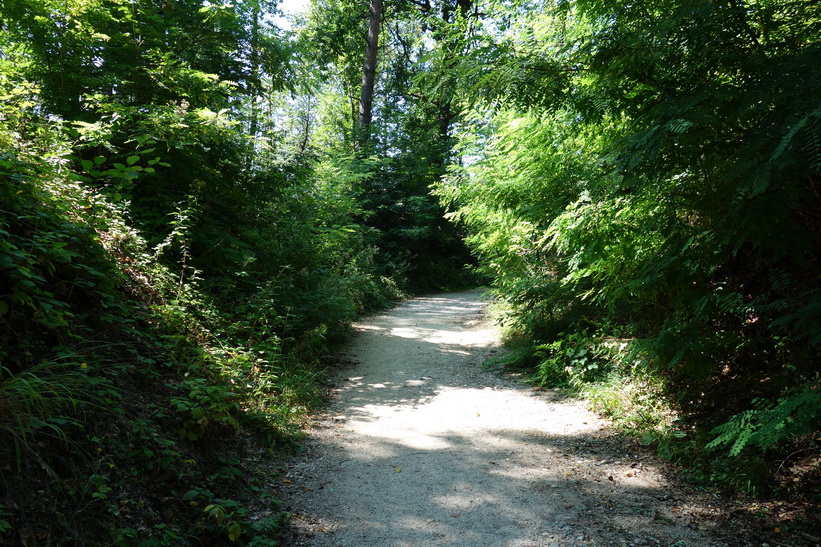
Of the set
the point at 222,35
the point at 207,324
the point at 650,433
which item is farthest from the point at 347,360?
the point at 222,35

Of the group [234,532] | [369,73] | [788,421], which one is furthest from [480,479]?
[369,73]

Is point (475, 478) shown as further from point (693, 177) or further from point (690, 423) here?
point (693, 177)

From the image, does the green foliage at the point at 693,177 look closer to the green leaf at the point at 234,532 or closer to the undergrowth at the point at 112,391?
the green leaf at the point at 234,532

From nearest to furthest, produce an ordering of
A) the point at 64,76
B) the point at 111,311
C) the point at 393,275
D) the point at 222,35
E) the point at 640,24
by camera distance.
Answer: the point at 640,24 < the point at 111,311 < the point at 64,76 < the point at 222,35 < the point at 393,275

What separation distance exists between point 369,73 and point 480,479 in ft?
55.2

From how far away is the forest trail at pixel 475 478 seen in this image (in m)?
3.45

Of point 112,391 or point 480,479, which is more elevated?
point 112,391

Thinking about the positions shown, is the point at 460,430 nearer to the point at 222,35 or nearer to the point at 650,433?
the point at 650,433

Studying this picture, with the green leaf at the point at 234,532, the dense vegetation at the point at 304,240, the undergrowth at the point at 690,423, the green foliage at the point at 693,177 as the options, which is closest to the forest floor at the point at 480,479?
the undergrowth at the point at 690,423

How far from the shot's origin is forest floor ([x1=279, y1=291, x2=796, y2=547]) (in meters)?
3.44

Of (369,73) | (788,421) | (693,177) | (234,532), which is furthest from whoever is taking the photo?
(369,73)

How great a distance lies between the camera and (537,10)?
6.49 m

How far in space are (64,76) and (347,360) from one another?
6033 mm

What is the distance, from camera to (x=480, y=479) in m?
4.31
